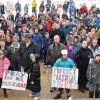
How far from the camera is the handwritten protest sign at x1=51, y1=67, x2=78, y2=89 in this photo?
1252cm

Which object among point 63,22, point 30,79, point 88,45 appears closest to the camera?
point 30,79

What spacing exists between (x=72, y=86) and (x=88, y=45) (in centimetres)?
231

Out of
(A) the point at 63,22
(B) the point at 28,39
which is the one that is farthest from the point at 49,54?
(A) the point at 63,22

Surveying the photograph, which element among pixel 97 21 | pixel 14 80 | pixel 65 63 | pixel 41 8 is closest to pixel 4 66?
pixel 14 80

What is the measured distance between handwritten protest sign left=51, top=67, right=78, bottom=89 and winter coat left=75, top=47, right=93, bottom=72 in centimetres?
117

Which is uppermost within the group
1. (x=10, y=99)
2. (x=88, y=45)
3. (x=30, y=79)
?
(x=88, y=45)

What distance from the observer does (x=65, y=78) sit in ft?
41.4

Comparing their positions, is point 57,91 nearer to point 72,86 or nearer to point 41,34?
point 72,86

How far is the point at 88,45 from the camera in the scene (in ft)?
46.9

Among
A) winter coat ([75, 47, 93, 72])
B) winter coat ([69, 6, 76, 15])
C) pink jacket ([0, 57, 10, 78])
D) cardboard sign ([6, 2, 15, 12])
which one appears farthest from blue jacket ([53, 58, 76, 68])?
cardboard sign ([6, 2, 15, 12])

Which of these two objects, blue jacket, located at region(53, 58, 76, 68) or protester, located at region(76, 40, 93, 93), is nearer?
blue jacket, located at region(53, 58, 76, 68)

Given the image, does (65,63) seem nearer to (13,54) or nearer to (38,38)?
(13,54)

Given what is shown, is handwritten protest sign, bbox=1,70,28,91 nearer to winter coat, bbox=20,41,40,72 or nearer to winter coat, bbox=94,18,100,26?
winter coat, bbox=20,41,40,72

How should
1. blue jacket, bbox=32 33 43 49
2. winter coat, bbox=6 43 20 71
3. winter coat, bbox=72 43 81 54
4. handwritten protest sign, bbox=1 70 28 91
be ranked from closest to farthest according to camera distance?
handwritten protest sign, bbox=1 70 28 91
winter coat, bbox=6 43 20 71
winter coat, bbox=72 43 81 54
blue jacket, bbox=32 33 43 49
